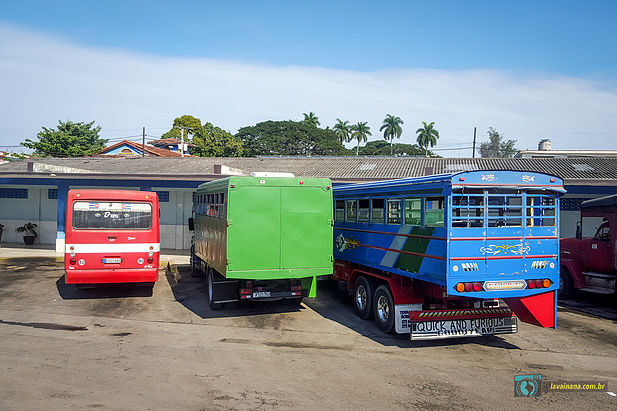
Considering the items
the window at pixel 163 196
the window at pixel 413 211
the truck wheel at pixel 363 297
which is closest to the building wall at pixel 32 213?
the window at pixel 163 196

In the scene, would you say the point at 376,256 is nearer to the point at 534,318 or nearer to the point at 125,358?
the point at 534,318

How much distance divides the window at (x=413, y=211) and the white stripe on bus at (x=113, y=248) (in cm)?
669

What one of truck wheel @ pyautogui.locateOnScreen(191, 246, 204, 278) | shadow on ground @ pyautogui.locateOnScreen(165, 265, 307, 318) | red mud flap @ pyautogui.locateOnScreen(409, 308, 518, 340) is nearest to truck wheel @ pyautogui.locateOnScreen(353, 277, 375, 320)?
shadow on ground @ pyautogui.locateOnScreen(165, 265, 307, 318)

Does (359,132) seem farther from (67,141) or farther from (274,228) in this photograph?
(274,228)

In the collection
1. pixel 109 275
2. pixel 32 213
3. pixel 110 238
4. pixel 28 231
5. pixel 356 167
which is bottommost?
pixel 109 275

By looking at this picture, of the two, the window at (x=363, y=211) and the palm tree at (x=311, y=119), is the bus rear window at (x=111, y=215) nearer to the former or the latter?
the window at (x=363, y=211)

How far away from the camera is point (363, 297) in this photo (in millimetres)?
10484

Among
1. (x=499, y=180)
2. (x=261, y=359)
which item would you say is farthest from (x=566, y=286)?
(x=261, y=359)

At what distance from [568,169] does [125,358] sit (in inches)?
742

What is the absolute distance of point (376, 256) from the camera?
997cm

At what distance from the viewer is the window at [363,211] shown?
10.6m

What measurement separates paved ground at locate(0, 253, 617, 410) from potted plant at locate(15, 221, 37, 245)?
12466mm

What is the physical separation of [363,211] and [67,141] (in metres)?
45.2

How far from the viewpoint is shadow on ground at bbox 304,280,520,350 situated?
28.5 feet
